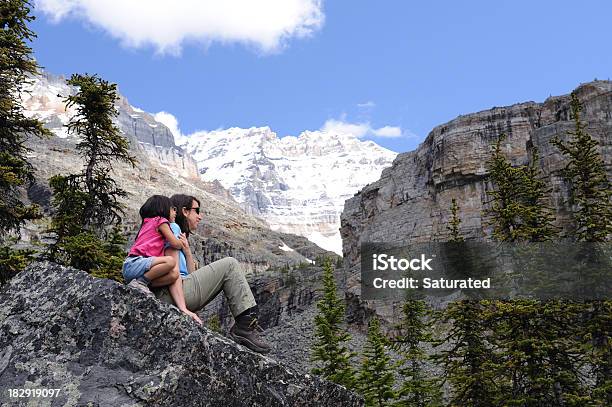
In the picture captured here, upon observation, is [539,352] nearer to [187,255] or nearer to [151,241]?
[187,255]

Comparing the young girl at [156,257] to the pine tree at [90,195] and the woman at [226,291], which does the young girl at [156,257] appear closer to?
the woman at [226,291]

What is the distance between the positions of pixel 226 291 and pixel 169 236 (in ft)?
3.13

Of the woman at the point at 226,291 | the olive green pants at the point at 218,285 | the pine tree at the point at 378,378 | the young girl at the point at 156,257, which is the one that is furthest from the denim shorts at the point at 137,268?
the pine tree at the point at 378,378

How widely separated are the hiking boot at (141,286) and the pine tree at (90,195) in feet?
42.5

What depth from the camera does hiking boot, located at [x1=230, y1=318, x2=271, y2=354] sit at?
20.0 ft

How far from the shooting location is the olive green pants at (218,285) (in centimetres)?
633

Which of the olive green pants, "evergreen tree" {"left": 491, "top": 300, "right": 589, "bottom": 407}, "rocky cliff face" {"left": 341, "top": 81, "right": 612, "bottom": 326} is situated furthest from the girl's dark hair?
"rocky cliff face" {"left": 341, "top": 81, "right": 612, "bottom": 326}

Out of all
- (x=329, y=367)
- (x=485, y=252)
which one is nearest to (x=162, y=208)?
(x=329, y=367)

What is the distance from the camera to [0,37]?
16.7 meters

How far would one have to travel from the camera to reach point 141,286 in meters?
5.85

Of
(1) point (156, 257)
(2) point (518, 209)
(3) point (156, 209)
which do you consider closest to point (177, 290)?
(1) point (156, 257)

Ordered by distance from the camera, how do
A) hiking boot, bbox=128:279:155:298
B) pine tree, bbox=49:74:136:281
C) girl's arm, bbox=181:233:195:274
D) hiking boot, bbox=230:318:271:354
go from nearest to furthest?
hiking boot, bbox=128:279:155:298 < hiking boot, bbox=230:318:271:354 < girl's arm, bbox=181:233:195:274 < pine tree, bbox=49:74:136:281

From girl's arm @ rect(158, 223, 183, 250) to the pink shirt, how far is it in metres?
0.05

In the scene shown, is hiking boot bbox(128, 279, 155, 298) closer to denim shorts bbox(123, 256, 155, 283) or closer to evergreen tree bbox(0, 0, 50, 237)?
denim shorts bbox(123, 256, 155, 283)
